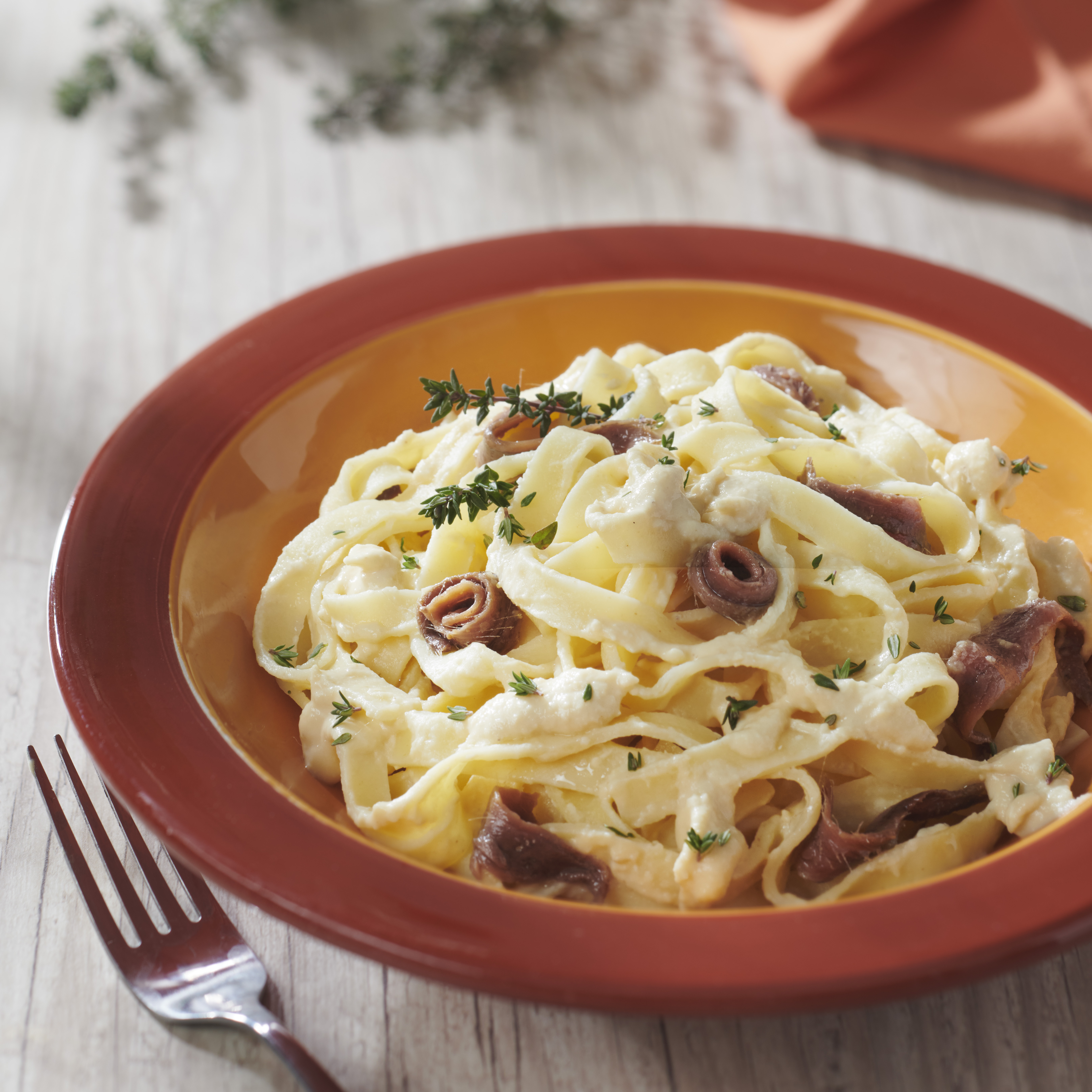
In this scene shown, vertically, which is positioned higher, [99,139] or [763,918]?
[99,139]

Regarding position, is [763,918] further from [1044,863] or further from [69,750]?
[69,750]

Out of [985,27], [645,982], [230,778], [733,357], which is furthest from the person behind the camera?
[985,27]

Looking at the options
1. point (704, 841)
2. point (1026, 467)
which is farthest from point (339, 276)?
point (704, 841)

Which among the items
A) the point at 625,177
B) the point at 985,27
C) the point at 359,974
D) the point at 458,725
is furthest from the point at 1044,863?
the point at 985,27

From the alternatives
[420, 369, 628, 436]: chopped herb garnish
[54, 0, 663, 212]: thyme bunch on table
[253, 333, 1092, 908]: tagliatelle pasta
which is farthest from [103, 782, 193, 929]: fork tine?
[54, 0, 663, 212]: thyme bunch on table

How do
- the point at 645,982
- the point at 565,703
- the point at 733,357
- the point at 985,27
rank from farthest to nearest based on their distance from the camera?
the point at 985,27 → the point at 733,357 → the point at 565,703 → the point at 645,982

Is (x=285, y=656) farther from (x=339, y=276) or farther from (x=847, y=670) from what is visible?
(x=339, y=276)
